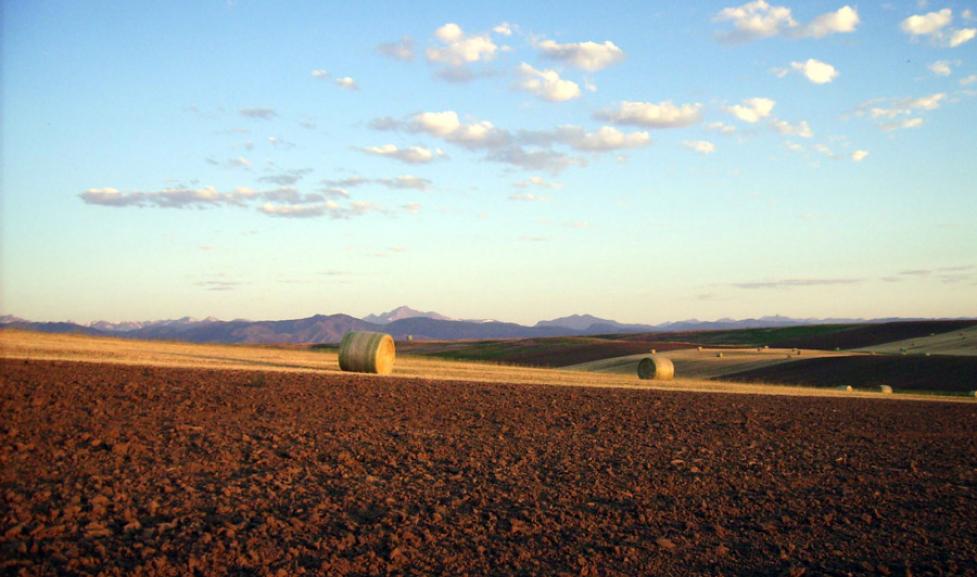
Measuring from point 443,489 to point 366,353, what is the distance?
1805 cm

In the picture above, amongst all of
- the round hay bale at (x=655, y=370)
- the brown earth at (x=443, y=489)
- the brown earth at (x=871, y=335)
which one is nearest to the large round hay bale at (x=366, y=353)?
the brown earth at (x=443, y=489)

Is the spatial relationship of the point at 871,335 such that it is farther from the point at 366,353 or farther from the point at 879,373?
the point at 366,353

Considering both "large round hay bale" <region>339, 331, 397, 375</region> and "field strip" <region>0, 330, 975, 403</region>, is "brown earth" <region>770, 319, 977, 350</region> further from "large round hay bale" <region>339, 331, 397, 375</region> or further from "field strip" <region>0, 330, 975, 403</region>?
"large round hay bale" <region>339, 331, 397, 375</region>

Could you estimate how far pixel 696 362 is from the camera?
5253cm

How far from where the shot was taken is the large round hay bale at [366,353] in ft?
90.8

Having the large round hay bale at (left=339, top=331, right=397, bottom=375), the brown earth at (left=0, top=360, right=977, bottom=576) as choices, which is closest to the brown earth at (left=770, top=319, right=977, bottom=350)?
the large round hay bale at (left=339, top=331, right=397, bottom=375)

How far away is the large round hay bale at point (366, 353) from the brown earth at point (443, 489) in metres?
8.91

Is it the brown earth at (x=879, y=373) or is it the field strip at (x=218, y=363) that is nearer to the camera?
the field strip at (x=218, y=363)

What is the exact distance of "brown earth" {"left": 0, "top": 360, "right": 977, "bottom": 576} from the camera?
7426 millimetres

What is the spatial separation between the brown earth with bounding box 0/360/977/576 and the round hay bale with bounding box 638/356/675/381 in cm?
1756

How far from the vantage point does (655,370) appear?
36.4 m

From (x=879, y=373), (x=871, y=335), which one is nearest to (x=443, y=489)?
(x=879, y=373)

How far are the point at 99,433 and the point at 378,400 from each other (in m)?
7.80

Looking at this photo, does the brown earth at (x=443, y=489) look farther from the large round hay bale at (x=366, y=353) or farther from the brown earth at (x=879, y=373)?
the brown earth at (x=879, y=373)
